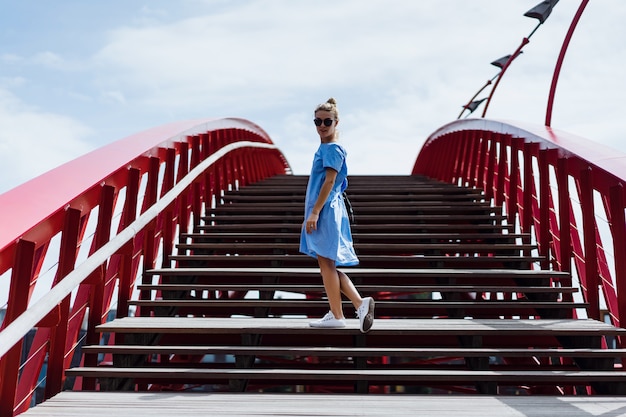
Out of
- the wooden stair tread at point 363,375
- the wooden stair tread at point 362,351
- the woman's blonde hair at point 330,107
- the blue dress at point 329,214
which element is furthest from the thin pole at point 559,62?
the wooden stair tread at point 363,375

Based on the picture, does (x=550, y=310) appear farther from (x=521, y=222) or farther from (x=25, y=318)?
(x=25, y=318)

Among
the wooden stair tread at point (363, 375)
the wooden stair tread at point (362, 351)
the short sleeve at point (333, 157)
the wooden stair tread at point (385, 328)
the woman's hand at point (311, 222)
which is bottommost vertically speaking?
the wooden stair tread at point (363, 375)

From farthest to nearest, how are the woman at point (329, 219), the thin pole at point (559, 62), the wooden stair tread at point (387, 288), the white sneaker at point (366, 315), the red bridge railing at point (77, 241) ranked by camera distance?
1. the thin pole at point (559, 62)
2. the wooden stair tread at point (387, 288)
3. the woman at point (329, 219)
4. the white sneaker at point (366, 315)
5. the red bridge railing at point (77, 241)

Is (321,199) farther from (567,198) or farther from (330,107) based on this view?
(567,198)

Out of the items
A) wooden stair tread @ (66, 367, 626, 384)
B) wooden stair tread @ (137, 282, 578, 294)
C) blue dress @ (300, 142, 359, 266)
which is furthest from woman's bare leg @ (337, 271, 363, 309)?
wooden stair tread @ (137, 282, 578, 294)

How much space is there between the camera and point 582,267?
5445mm

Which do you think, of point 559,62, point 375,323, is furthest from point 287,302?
point 559,62

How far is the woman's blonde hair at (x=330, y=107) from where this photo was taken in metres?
4.25

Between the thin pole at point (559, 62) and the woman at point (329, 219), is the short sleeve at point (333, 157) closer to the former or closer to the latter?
the woman at point (329, 219)

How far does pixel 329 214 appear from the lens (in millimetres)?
4227

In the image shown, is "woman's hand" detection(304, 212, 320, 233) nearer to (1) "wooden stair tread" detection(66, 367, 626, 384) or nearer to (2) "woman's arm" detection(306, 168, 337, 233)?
(2) "woman's arm" detection(306, 168, 337, 233)

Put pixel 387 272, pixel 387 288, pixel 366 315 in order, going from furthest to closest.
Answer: pixel 387 272 → pixel 387 288 → pixel 366 315

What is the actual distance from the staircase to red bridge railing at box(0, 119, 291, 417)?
0.63 ft

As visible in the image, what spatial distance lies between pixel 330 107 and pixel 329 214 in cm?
64
